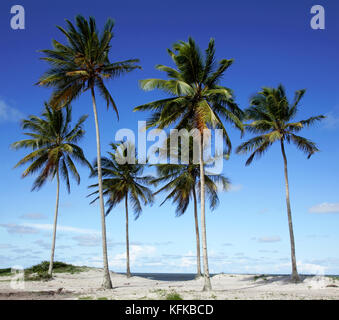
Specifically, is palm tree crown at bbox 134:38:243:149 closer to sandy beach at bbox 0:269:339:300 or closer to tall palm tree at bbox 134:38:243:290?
tall palm tree at bbox 134:38:243:290

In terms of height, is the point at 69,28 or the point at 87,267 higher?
the point at 69,28

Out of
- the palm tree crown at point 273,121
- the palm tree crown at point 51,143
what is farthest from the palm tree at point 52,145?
the palm tree crown at point 273,121

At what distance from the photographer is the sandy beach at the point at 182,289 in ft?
48.3

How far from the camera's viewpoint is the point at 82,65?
20.3 m

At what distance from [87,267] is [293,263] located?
19.6 meters

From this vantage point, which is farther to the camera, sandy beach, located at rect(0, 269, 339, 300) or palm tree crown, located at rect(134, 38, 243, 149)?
palm tree crown, located at rect(134, 38, 243, 149)

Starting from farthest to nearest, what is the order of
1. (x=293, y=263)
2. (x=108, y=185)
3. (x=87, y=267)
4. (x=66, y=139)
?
(x=87, y=267)
(x=108, y=185)
(x=66, y=139)
(x=293, y=263)

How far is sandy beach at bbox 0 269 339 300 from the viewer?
14719 millimetres

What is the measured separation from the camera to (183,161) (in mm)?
28625

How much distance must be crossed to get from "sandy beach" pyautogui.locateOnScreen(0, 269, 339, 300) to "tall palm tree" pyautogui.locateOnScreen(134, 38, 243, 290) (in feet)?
16.9

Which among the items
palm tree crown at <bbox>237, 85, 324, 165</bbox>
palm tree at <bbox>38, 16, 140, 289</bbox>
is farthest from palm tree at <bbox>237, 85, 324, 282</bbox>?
palm tree at <bbox>38, 16, 140, 289</bbox>

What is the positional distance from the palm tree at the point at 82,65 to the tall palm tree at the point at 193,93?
260 cm
